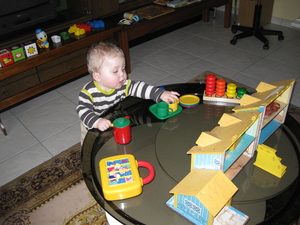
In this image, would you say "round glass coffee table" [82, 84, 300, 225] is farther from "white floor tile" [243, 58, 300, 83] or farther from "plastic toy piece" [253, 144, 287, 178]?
"white floor tile" [243, 58, 300, 83]

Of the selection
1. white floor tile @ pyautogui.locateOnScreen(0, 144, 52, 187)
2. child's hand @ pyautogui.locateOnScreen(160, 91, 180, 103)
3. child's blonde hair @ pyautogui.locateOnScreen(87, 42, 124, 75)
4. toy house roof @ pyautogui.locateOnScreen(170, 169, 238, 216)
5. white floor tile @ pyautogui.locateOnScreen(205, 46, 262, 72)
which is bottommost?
white floor tile @ pyautogui.locateOnScreen(0, 144, 52, 187)

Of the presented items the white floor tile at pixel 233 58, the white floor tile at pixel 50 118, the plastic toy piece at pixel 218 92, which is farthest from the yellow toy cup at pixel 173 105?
the white floor tile at pixel 233 58

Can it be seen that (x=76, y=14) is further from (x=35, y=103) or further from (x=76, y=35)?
(x=35, y=103)

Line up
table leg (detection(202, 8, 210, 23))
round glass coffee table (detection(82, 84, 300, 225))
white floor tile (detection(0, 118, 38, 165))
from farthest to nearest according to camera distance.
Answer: table leg (detection(202, 8, 210, 23)) < white floor tile (detection(0, 118, 38, 165)) < round glass coffee table (detection(82, 84, 300, 225))

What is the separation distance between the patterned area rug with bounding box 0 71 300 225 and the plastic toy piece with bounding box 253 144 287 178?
0.88m

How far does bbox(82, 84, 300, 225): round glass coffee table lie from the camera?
3.59 ft

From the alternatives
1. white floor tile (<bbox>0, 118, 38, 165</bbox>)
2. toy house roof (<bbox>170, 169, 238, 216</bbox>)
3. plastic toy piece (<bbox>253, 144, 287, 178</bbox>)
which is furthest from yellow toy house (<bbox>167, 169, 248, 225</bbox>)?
white floor tile (<bbox>0, 118, 38, 165</bbox>)

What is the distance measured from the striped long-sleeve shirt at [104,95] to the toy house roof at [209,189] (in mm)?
661

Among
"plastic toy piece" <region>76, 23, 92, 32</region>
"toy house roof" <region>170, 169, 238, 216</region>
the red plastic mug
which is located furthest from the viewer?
"plastic toy piece" <region>76, 23, 92, 32</region>

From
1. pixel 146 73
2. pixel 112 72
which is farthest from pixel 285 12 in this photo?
pixel 112 72

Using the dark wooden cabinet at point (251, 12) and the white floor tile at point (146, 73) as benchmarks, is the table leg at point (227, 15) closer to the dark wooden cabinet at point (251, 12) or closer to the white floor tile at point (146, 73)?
the dark wooden cabinet at point (251, 12)

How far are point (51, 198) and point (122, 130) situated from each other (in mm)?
779

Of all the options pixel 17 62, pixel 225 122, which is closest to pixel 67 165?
pixel 17 62

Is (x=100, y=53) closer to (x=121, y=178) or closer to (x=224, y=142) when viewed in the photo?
(x=121, y=178)
